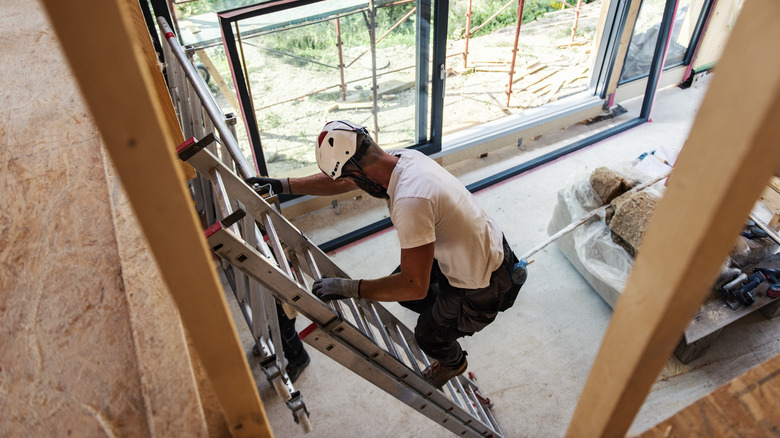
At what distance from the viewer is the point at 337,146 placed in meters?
2.10

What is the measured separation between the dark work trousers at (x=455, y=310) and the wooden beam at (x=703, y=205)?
1839 mm

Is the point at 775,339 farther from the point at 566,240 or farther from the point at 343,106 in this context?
the point at 343,106

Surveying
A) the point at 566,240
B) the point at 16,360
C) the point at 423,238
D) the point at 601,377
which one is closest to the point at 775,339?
the point at 566,240

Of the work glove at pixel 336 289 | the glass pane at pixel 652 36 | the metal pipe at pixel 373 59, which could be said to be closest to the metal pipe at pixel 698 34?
the glass pane at pixel 652 36

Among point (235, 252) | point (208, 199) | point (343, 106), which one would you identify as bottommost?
point (343, 106)

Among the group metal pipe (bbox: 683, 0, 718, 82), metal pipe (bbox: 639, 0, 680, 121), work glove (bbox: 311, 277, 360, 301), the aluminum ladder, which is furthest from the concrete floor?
metal pipe (bbox: 683, 0, 718, 82)

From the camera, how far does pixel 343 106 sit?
4312 mm

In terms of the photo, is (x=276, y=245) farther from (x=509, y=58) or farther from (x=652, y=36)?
(x=509, y=58)

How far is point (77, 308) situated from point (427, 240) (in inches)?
51.8

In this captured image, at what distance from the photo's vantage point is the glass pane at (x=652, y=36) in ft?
17.8

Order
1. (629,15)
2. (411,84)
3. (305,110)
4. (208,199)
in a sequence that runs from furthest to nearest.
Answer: (629,15) < (411,84) < (305,110) < (208,199)

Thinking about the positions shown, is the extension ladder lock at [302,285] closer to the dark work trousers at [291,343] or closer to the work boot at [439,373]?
the work boot at [439,373]

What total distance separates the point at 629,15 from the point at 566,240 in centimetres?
296

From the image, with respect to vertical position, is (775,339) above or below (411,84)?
below
